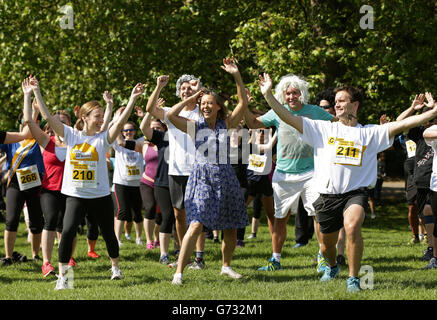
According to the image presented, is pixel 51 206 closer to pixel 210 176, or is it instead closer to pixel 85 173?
pixel 85 173

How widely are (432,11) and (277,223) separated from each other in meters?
9.43

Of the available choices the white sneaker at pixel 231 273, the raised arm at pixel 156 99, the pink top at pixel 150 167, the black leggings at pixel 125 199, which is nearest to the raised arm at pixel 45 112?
the raised arm at pixel 156 99

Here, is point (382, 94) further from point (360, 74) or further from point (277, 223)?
point (277, 223)

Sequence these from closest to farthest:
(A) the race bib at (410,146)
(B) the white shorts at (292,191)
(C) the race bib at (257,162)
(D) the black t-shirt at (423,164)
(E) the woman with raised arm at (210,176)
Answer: (E) the woman with raised arm at (210,176) < (B) the white shorts at (292,191) < (D) the black t-shirt at (423,164) < (A) the race bib at (410,146) < (C) the race bib at (257,162)

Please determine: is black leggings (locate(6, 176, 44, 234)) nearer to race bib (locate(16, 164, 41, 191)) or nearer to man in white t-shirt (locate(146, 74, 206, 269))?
→ race bib (locate(16, 164, 41, 191))

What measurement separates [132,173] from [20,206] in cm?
220

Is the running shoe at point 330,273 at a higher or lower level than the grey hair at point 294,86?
lower

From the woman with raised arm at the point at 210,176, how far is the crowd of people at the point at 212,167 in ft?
0.04

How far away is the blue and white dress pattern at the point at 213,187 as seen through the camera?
6.05m

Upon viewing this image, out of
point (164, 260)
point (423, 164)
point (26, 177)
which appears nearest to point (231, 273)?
point (164, 260)

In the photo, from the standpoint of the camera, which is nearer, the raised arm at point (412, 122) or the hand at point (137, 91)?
the raised arm at point (412, 122)

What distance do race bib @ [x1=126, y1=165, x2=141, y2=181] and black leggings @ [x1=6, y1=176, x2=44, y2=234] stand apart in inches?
76.2

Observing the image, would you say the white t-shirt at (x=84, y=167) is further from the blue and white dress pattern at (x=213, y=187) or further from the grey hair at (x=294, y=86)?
the grey hair at (x=294, y=86)

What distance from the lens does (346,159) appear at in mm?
5594
